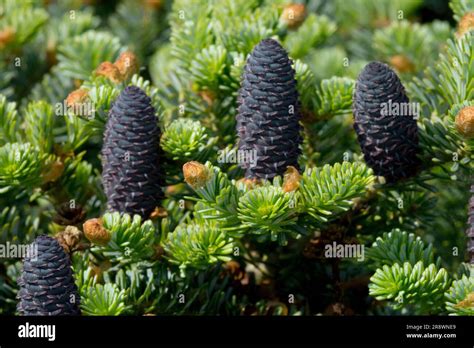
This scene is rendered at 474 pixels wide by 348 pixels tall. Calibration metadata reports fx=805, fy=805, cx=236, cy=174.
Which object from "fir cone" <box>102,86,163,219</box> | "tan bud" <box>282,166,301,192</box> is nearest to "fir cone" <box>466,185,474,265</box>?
"tan bud" <box>282,166,301,192</box>

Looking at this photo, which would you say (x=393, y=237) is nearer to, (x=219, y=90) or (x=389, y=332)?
(x=389, y=332)

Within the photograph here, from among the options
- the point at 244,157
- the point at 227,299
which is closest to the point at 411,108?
the point at 244,157

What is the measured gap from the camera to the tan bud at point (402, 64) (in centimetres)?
121

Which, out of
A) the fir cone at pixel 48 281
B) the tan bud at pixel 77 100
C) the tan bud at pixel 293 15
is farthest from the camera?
the tan bud at pixel 293 15

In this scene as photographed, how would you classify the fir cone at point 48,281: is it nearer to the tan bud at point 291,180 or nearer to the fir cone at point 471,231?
the tan bud at point 291,180

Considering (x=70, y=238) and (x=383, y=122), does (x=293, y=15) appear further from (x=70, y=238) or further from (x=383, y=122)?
(x=70, y=238)

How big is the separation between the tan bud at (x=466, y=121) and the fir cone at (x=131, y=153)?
329 mm

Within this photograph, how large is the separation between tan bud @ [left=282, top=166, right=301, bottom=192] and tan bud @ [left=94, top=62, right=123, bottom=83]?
27 centimetres

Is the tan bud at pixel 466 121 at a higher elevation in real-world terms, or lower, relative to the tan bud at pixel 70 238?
higher

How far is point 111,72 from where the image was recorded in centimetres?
99

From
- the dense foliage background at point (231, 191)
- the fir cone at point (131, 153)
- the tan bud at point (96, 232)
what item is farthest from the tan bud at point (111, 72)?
the tan bud at point (96, 232)

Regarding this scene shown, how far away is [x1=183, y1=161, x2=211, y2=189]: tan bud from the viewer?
81 cm

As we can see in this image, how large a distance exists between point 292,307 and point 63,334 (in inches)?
10.6

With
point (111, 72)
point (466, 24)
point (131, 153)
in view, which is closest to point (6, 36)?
point (111, 72)
